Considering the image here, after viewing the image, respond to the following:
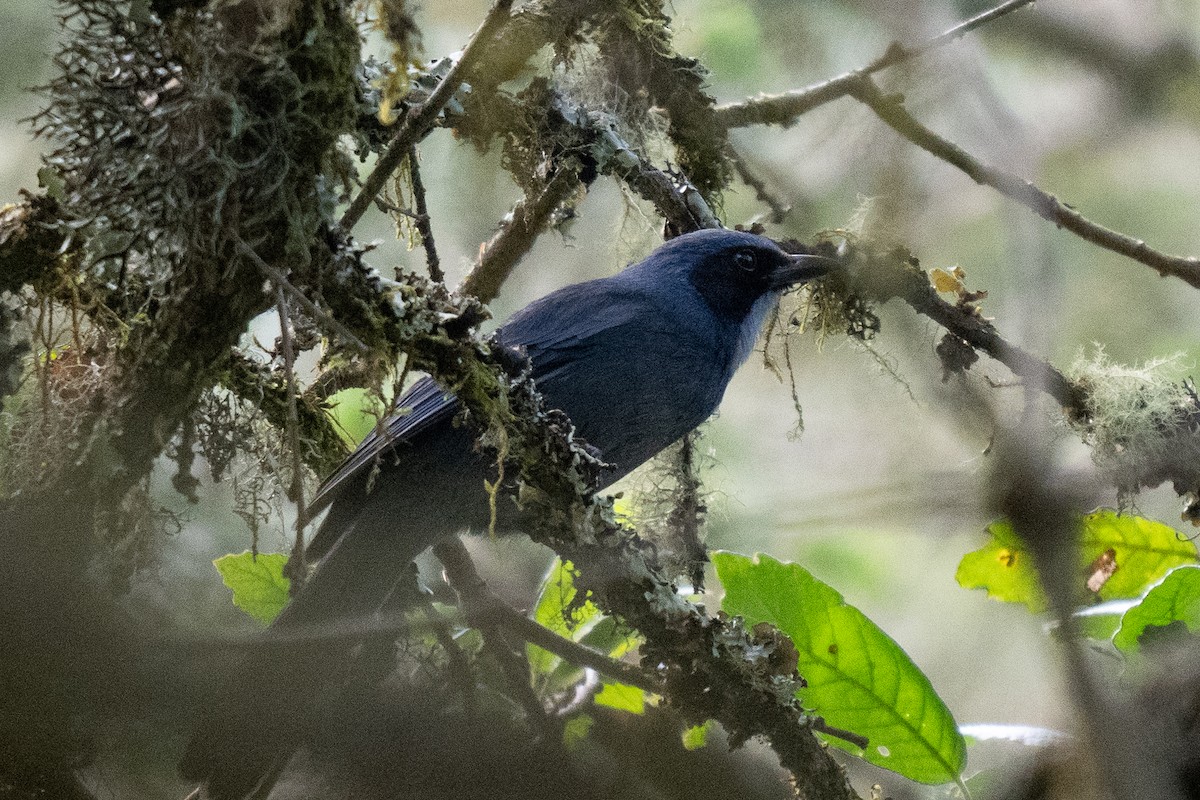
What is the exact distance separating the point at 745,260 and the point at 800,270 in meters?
0.26

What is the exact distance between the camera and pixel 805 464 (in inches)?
232

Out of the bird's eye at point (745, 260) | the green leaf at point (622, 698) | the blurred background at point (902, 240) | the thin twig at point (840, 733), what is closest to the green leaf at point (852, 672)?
the thin twig at point (840, 733)

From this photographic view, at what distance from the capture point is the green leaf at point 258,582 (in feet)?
10.9

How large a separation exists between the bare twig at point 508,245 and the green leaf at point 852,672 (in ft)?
4.75

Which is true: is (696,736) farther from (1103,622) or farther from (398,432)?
(398,432)

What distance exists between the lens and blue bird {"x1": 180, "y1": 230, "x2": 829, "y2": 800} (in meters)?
3.49

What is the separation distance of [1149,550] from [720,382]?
4.84 ft

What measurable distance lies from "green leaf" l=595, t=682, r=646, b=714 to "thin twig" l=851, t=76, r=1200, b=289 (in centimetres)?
183

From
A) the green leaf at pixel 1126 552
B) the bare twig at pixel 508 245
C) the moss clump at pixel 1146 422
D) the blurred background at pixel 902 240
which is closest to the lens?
the blurred background at pixel 902 240

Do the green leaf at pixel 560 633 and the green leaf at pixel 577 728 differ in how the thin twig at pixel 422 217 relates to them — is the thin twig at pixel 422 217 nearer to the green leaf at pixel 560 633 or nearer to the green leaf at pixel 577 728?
the green leaf at pixel 560 633

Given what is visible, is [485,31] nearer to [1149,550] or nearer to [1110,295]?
[1149,550]

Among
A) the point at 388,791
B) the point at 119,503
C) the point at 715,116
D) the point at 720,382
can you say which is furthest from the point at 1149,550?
the point at 119,503

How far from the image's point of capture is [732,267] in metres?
4.10

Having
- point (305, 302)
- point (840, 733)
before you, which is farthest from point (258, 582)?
point (840, 733)
